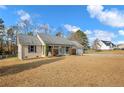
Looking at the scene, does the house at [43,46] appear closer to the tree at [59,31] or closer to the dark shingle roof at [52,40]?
the dark shingle roof at [52,40]

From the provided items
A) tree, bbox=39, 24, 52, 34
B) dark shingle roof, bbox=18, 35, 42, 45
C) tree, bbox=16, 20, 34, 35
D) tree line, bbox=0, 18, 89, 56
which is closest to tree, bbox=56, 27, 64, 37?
tree line, bbox=0, 18, 89, 56

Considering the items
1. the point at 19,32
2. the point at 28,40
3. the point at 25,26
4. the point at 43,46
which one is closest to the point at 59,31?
the point at 43,46

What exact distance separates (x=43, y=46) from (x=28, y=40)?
216cm

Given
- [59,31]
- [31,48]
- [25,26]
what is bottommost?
[31,48]

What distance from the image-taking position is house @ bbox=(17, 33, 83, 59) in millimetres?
22906

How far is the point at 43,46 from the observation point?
83.2 feet

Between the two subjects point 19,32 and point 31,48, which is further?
point 19,32

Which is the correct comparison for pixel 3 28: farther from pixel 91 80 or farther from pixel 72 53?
pixel 91 80

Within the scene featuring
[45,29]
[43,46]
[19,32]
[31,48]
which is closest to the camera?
[31,48]

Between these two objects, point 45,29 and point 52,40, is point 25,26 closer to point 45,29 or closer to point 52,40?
point 45,29

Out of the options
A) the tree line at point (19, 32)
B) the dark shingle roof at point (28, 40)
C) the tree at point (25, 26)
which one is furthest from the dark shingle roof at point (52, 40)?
the tree at point (25, 26)

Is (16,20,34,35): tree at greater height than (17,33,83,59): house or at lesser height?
greater

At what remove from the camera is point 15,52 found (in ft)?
99.5

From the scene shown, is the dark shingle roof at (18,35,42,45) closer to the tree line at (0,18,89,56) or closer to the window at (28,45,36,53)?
the window at (28,45,36,53)
